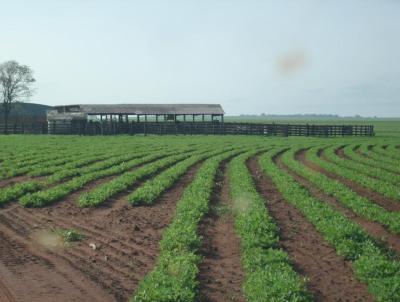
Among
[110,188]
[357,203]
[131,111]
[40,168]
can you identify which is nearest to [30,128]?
[131,111]

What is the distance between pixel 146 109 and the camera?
6969cm

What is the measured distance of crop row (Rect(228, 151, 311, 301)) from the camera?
7.51m

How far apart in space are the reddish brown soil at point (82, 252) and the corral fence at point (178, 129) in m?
47.5

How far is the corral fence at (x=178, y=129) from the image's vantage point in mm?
61312

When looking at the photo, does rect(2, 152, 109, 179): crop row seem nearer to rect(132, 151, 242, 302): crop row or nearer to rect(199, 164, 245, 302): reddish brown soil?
rect(132, 151, 242, 302): crop row

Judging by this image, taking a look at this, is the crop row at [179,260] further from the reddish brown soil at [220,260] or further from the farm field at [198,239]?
the reddish brown soil at [220,260]

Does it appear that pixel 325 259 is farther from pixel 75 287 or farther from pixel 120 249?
pixel 75 287

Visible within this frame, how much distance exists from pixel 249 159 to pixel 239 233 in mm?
17303

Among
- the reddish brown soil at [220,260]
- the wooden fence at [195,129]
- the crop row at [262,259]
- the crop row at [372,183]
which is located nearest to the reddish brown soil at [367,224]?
the crop row at [372,183]

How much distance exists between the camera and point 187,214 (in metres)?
12.6

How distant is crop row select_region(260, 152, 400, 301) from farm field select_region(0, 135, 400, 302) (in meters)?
0.03

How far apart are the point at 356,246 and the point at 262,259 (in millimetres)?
2369

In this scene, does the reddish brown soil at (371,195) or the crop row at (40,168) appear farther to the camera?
the crop row at (40,168)

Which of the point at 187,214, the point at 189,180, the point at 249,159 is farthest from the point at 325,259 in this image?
the point at 249,159
